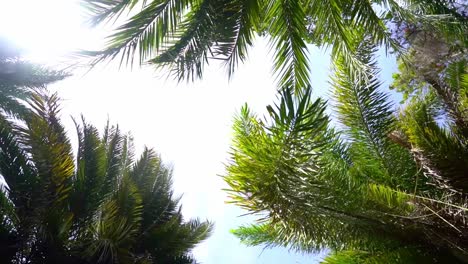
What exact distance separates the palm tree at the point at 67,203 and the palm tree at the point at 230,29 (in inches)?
78.7

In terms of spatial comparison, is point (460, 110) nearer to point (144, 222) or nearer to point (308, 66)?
point (308, 66)

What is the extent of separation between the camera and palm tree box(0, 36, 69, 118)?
9.11 m

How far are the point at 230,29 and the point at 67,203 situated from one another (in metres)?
3.00

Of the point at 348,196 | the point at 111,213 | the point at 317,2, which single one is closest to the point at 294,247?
the point at 348,196

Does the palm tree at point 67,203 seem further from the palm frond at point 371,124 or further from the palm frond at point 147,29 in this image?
the palm frond at point 371,124

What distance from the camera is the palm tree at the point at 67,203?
499 cm

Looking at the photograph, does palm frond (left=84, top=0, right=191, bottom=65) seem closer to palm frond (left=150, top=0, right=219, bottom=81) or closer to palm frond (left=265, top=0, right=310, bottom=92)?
palm frond (left=150, top=0, right=219, bottom=81)

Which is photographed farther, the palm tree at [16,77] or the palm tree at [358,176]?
the palm tree at [16,77]

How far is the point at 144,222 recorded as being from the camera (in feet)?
22.1

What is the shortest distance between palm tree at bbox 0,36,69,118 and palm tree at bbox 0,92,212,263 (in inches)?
127

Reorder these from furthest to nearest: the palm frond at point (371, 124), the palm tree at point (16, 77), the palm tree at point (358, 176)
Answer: the palm tree at point (16, 77)
the palm frond at point (371, 124)
the palm tree at point (358, 176)

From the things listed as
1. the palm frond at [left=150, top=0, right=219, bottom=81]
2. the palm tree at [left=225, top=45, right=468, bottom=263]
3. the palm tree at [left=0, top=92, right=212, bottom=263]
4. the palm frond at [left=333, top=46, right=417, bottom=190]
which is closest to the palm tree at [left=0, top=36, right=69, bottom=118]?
the palm tree at [left=0, top=92, right=212, bottom=263]

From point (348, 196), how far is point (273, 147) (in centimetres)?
145

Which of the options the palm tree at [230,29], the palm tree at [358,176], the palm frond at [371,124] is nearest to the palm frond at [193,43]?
the palm tree at [230,29]
